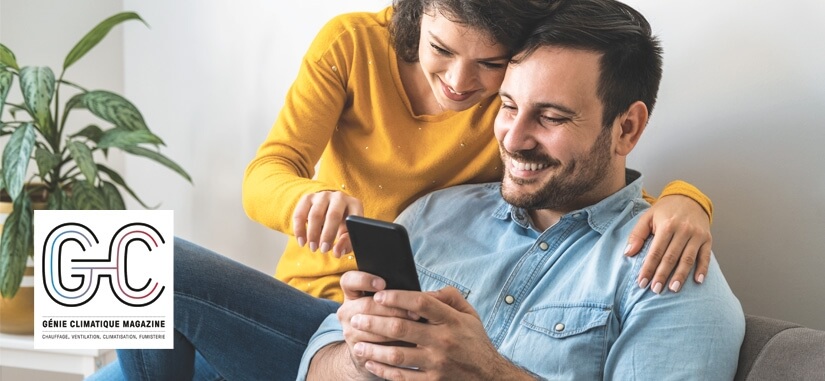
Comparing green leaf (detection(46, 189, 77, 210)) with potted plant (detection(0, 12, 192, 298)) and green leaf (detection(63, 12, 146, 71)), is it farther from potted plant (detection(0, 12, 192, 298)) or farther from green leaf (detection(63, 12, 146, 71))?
green leaf (detection(63, 12, 146, 71))

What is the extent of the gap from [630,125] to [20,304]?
1.47 meters

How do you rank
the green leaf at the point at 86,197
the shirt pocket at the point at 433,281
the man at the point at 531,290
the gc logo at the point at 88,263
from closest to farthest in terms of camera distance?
the man at the point at 531,290, the shirt pocket at the point at 433,281, the gc logo at the point at 88,263, the green leaf at the point at 86,197

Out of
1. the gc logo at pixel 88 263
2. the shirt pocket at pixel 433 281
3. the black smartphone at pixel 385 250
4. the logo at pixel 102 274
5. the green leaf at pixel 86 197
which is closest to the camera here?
the black smartphone at pixel 385 250

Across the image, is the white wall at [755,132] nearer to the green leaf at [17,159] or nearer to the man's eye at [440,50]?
the man's eye at [440,50]

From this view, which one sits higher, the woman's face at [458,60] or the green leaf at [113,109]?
the woman's face at [458,60]

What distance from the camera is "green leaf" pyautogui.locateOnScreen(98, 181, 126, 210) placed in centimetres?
213

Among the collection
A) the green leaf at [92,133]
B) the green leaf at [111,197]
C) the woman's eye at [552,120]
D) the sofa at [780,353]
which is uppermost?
the woman's eye at [552,120]

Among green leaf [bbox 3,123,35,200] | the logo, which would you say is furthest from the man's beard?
green leaf [bbox 3,123,35,200]

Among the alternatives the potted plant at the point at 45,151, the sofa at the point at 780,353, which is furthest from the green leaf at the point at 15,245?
the sofa at the point at 780,353

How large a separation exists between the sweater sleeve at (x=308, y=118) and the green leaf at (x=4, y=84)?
74 cm

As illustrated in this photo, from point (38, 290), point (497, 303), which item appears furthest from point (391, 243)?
point (38, 290)

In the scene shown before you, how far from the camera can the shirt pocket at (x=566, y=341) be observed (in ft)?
3.95

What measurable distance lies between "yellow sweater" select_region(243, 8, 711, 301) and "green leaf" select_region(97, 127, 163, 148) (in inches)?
22.7

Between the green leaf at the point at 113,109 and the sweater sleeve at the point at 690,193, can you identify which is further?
the green leaf at the point at 113,109
